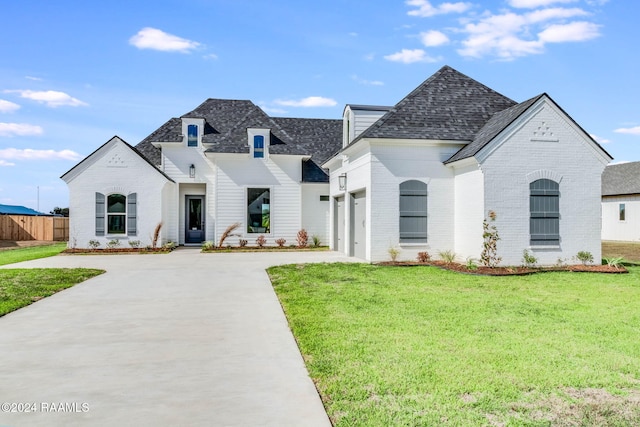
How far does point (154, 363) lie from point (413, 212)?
39.5ft

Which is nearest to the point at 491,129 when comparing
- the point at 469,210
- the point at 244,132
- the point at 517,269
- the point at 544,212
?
the point at 469,210

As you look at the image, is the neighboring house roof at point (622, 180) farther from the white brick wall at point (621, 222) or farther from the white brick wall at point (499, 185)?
the white brick wall at point (499, 185)

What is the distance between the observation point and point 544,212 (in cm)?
1501

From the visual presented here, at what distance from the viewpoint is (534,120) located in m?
14.9

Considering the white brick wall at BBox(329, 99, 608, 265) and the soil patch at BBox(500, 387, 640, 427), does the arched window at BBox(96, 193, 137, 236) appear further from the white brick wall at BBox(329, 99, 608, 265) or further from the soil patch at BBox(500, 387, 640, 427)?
the soil patch at BBox(500, 387, 640, 427)

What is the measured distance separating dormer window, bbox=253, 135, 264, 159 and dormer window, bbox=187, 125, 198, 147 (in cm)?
336

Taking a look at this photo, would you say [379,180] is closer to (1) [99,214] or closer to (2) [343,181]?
(2) [343,181]

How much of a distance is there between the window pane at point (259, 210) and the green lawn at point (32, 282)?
32.9ft

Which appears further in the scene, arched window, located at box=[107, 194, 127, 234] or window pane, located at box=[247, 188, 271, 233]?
window pane, located at box=[247, 188, 271, 233]

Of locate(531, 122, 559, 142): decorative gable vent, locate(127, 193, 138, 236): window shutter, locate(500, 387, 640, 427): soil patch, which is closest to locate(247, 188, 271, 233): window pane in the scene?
locate(127, 193, 138, 236): window shutter

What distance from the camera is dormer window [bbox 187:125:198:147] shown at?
2442 centimetres

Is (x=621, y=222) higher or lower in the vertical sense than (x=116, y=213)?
lower

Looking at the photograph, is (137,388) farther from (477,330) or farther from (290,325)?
(477,330)

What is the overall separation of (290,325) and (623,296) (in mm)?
7261
